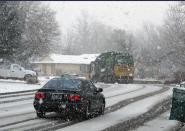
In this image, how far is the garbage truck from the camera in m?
54.8

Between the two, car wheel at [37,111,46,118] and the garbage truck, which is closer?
car wheel at [37,111,46,118]

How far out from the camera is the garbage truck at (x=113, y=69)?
180 feet

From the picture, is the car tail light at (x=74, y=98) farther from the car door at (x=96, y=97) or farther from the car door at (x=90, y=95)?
the car door at (x=96, y=97)

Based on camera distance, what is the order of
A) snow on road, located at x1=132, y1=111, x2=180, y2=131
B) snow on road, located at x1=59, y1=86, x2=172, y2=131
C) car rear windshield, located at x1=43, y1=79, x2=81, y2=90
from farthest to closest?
car rear windshield, located at x1=43, y1=79, x2=81, y2=90 < snow on road, located at x1=132, y1=111, x2=180, y2=131 < snow on road, located at x1=59, y1=86, x2=172, y2=131

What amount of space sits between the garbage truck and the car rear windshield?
118 feet

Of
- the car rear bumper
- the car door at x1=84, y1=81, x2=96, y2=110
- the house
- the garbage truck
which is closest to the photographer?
the car rear bumper

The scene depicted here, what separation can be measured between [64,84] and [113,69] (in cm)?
3679

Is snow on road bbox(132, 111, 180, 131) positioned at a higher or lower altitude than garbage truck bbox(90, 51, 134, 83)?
lower

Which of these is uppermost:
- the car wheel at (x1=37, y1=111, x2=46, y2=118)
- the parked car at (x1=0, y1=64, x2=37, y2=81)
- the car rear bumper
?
the parked car at (x1=0, y1=64, x2=37, y2=81)

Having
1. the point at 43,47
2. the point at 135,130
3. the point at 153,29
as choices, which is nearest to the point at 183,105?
the point at 135,130

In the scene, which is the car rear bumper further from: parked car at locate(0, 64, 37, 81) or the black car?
parked car at locate(0, 64, 37, 81)

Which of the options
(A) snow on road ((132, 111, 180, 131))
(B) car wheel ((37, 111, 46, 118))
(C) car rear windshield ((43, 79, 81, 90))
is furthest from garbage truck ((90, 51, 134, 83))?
(B) car wheel ((37, 111, 46, 118))

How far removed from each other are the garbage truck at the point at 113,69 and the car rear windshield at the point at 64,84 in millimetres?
36015

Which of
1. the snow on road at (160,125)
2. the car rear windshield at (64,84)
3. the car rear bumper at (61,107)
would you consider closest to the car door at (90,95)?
Answer: the car rear windshield at (64,84)
